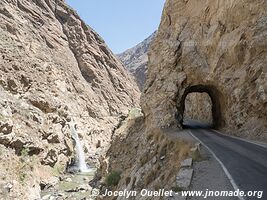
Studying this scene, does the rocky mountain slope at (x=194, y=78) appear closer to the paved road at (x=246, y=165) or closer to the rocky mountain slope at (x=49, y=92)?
the paved road at (x=246, y=165)

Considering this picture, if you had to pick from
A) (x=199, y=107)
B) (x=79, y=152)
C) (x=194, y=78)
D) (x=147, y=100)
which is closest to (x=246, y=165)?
(x=194, y=78)

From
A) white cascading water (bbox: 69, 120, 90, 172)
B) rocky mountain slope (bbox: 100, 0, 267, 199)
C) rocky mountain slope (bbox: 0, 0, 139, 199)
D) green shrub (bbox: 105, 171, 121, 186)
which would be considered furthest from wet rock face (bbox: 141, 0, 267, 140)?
white cascading water (bbox: 69, 120, 90, 172)

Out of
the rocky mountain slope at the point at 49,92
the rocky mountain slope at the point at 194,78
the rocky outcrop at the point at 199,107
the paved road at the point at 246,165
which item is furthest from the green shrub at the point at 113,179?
the rocky outcrop at the point at 199,107

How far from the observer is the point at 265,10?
2534cm

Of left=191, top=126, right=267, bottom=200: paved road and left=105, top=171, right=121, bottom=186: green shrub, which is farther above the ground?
left=191, top=126, right=267, bottom=200: paved road

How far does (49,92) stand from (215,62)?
1234 inches

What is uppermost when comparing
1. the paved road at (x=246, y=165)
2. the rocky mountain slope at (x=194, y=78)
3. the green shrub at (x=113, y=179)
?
the rocky mountain slope at (x=194, y=78)

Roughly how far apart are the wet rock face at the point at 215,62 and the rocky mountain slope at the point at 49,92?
1461 centimetres

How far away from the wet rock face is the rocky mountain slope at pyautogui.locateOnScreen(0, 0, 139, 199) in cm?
1461

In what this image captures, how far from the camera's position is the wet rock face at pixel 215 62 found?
25.7 m

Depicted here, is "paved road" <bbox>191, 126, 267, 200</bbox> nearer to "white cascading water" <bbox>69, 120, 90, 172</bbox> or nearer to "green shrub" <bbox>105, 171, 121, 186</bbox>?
"green shrub" <bbox>105, 171, 121, 186</bbox>

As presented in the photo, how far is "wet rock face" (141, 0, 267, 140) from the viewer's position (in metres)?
25.7

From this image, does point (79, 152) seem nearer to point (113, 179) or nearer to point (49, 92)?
point (49, 92)

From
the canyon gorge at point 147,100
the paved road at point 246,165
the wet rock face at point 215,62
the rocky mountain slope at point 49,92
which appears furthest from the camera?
the rocky mountain slope at point 49,92
